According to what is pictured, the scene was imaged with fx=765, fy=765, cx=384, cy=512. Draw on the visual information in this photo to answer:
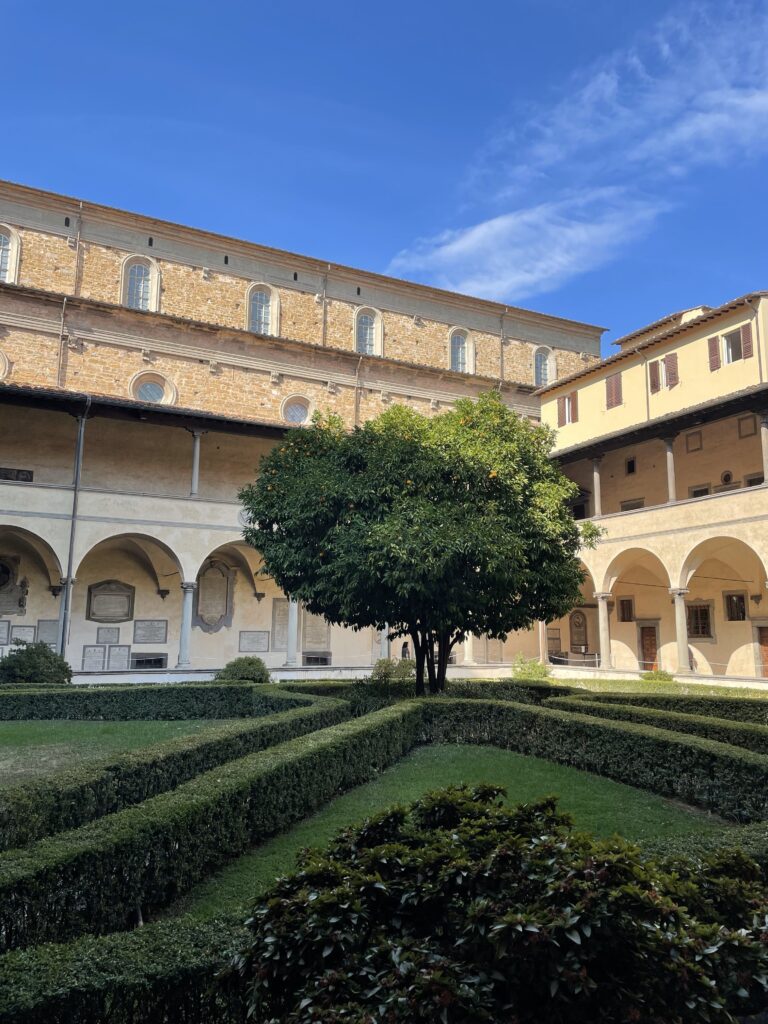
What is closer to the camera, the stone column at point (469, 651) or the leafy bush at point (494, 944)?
the leafy bush at point (494, 944)

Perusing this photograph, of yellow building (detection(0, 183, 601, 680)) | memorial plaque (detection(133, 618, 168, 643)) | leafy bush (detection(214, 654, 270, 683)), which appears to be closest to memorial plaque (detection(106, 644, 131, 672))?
yellow building (detection(0, 183, 601, 680))

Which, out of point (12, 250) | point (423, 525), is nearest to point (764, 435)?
point (423, 525)

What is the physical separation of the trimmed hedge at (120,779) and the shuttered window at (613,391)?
73.2 ft

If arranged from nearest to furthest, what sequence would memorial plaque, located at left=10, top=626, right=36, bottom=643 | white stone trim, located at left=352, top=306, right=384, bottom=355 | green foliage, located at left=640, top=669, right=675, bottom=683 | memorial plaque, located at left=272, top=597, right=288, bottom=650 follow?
green foliage, located at left=640, top=669, right=675, bottom=683 < memorial plaque, located at left=10, top=626, right=36, bottom=643 < memorial plaque, located at left=272, top=597, right=288, bottom=650 < white stone trim, located at left=352, top=306, right=384, bottom=355

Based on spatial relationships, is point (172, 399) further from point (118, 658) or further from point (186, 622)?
point (186, 622)

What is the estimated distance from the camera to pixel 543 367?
40.2 metres

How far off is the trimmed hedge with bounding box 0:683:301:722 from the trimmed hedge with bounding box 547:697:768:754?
577cm

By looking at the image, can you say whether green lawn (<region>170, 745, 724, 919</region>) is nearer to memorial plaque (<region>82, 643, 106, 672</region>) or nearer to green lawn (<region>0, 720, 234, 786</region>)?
green lawn (<region>0, 720, 234, 786</region>)

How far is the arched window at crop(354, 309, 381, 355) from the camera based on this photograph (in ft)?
Result: 118

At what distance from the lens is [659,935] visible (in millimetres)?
2727

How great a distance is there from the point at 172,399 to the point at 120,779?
24.9m

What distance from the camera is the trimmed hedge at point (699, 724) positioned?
31.3 ft

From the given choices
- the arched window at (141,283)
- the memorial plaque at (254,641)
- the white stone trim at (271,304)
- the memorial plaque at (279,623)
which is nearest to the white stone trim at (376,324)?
the white stone trim at (271,304)

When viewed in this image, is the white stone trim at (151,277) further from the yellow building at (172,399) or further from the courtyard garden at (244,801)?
the courtyard garden at (244,801)
